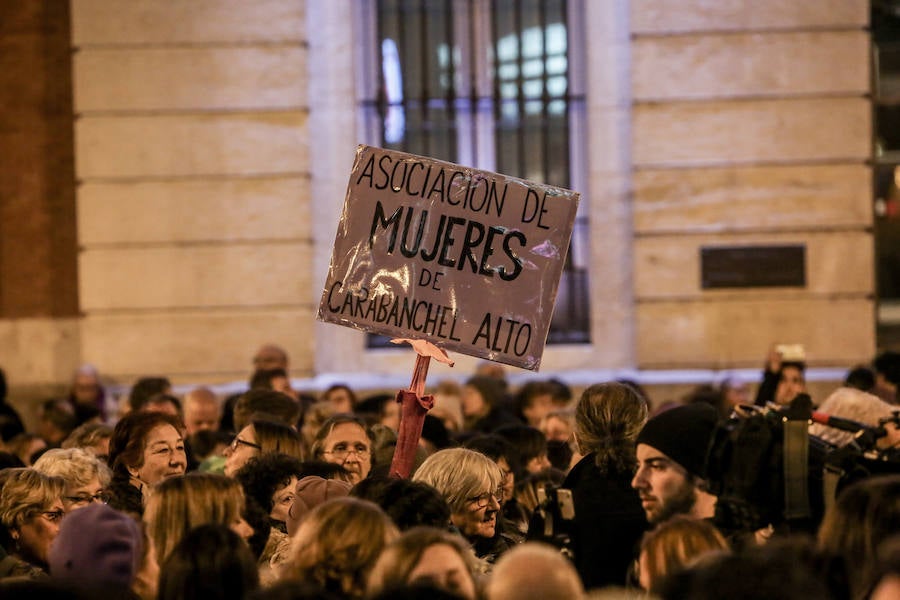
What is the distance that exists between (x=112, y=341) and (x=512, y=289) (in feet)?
22.5

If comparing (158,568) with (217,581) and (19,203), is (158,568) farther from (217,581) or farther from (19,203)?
(19,203)

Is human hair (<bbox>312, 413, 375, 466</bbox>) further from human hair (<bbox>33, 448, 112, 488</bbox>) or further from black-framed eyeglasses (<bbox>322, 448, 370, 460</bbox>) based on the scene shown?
human hair (<bbox>33, 448, 112, 488</bbox>)

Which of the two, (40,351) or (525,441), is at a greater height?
(40,351)

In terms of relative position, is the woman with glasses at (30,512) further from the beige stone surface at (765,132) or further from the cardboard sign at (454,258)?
the beige stone surface at (765,132)

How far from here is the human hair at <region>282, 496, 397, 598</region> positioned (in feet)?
14.2

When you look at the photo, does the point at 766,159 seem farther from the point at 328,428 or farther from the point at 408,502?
the point at 408,502

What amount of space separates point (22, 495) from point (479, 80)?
8002 millimetres

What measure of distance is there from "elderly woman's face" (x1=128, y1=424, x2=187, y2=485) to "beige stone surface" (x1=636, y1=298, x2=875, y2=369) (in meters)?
6.57

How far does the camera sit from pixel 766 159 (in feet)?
40.7

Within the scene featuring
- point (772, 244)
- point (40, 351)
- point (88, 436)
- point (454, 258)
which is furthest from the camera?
point (40, 351)

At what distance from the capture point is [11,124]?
1300 centimetres

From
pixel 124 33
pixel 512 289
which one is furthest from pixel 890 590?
pixel 124 33

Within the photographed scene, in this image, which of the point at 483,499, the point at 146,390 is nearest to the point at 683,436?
the point at 483,499

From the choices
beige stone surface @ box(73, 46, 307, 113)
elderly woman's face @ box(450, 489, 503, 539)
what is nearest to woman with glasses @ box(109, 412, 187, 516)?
elderly woman's face @ box(450, 489, 503, 539)
